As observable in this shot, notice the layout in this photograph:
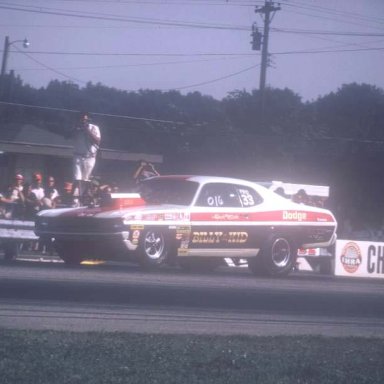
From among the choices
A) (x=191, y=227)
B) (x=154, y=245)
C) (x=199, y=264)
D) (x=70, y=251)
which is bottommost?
(x=199, y=264)

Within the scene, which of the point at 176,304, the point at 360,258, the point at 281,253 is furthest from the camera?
the point at 360,258

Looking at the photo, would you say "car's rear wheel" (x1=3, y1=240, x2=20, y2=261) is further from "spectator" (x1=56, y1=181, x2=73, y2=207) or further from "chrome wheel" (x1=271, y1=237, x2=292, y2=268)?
"chrome wheel" (x1=271, y1=237, x2=292, y2=268)

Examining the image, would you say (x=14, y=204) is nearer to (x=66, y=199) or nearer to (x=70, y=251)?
(x=66, y=199)

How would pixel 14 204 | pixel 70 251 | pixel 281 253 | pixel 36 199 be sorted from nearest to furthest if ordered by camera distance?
1. pixel 70 251
2. pixel 281 253
3. pixel 14 204
4. pixel 36 199

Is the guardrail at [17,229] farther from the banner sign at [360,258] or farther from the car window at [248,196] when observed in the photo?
the banner sign at [360,258]

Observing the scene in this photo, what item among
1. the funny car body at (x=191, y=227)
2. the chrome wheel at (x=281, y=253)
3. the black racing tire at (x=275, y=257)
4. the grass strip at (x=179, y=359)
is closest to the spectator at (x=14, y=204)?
the funny car body at (x=191, y=227)

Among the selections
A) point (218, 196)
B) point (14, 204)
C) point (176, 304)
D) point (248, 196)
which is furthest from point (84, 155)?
point (176, 304)

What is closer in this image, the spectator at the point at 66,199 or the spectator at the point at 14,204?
the spectator at the point at 14,204

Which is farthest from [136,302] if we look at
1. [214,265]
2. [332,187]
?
[332,187]

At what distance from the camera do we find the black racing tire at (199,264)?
14.2 m

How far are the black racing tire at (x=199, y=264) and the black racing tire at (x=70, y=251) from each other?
1.66 meters

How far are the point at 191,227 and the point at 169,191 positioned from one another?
0.95m

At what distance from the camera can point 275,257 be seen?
569 inches

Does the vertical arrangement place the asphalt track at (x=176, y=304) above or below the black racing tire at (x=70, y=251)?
below
